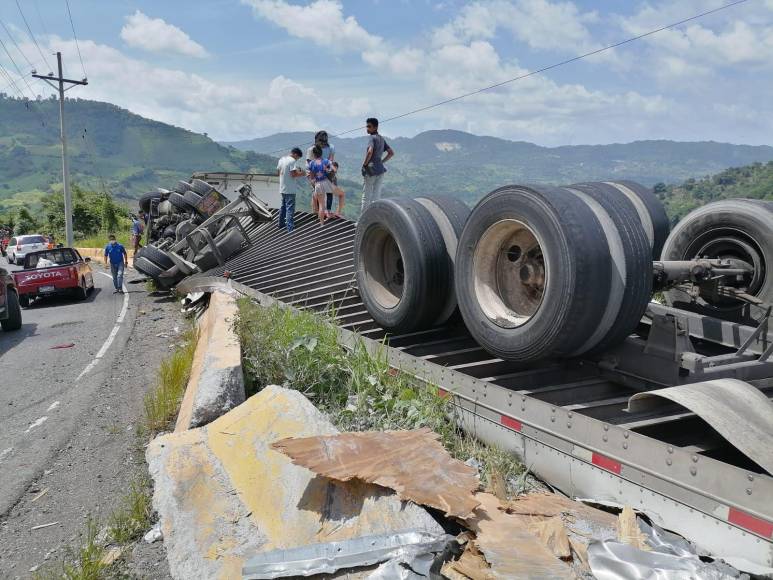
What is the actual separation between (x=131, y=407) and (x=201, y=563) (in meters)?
3.73

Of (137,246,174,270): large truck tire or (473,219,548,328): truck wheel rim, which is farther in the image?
(137,246,174,270): large truck tire

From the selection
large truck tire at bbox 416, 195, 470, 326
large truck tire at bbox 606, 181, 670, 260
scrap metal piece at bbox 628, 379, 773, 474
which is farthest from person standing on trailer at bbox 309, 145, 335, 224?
scrap metal piece at bbox 628, 379, 773, 474

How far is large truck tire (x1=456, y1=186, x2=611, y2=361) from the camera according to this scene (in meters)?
3.67

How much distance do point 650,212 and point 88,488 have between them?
5039mm

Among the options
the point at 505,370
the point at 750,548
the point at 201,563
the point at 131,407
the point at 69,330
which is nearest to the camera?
the point at 750,548

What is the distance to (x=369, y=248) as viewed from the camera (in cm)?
597

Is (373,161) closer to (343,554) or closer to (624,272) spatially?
(624,272)

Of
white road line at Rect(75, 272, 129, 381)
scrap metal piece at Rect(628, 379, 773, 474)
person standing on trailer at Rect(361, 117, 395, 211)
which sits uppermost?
person standing on trailer at Rect(361, 117, 395, 211)

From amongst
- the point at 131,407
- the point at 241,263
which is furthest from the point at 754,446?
the point at 241,263

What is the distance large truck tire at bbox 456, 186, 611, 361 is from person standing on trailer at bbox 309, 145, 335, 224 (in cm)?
641

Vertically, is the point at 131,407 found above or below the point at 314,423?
below

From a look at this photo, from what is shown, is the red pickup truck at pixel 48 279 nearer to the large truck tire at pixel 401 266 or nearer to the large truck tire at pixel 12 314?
the large truck tire at pixel 12 314

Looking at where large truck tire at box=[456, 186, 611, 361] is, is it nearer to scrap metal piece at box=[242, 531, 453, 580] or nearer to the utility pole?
scrap metal piece at box=[242, 531, 453, 580]

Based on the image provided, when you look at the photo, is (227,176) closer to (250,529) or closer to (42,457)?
(42,457)
